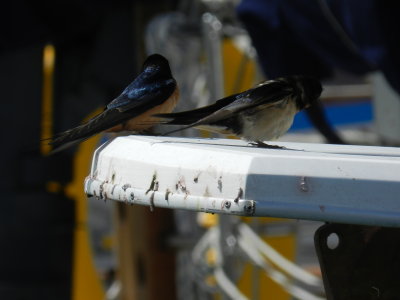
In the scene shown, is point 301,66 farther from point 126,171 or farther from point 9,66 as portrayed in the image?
point 126,171

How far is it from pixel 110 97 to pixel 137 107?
3304 mm

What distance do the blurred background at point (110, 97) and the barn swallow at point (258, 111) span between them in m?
2.07

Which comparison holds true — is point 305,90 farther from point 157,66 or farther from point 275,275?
point 275,275

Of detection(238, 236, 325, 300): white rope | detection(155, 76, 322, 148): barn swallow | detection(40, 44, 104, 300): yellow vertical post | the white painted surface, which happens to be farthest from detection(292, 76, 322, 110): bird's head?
detection(40, 44, 104, 300): yellow vertical post

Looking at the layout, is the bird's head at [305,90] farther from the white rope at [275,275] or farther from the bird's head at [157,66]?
the white rope at [275,275]

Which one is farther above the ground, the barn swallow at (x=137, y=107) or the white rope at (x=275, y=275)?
the barn swallow at (x=137, y=107)

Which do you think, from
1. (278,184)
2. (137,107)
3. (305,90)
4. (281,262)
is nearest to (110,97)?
(281,262)

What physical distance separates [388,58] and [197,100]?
159 centimetres

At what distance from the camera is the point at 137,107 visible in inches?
96.3

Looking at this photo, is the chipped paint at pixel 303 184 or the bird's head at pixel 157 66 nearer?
the chipped paint at pixel 303 184

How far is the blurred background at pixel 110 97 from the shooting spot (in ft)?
15.3

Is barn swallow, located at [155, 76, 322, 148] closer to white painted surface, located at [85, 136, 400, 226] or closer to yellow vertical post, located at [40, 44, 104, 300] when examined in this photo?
white painted surface, located at [85, 136, 400, 226]

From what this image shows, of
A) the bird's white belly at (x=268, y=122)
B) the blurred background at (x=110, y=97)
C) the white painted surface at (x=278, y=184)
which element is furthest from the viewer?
the blurred background at (x=110, y=97)

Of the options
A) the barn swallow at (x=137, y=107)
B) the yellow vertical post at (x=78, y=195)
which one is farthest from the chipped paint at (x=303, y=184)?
the yellow vertical post at (x=78, y=195)
